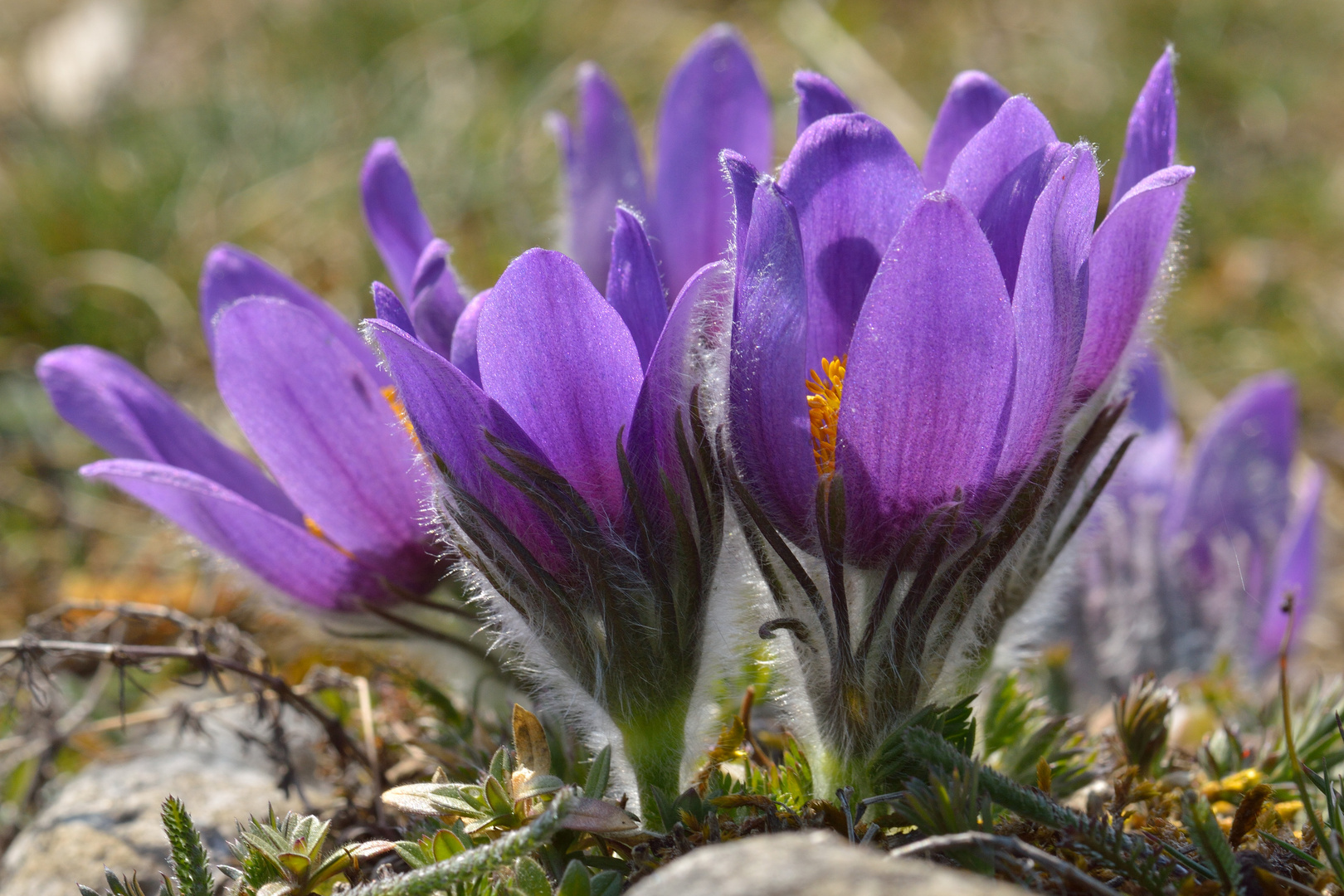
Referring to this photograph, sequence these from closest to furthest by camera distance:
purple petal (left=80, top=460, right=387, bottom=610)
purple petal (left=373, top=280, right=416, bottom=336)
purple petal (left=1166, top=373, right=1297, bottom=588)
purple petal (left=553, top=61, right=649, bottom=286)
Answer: purple petal (left=373, top=280, right=416, bottom=336) < purple petal (left=80, top=460, right=387, bottom=610) < purple petal (left=553, top=61, right=649, bottom=286) < purple petal (left=1166, top=373, right=1297, bottom=588)

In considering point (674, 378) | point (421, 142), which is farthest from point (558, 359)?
point (421, 142)

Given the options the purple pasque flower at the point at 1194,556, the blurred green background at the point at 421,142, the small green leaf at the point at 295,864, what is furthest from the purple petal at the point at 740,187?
the blurred green background at the point at 421,142

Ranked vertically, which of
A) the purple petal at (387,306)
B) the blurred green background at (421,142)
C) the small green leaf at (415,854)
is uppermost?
the blurred green background at (421,142)

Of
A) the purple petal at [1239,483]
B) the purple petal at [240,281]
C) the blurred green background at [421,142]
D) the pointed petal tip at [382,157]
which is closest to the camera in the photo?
the pointed petal tip at [382,157]

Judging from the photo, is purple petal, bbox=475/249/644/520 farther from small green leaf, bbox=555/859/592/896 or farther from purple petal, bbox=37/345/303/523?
purple petal, bbox=37/345/303/523

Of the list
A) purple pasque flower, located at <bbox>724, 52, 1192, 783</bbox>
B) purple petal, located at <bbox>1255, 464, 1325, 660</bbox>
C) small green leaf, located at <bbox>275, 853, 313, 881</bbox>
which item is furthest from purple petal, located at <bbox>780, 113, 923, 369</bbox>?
purple petal, located at <bbox>1255, 464, 1325, 660</bbox>

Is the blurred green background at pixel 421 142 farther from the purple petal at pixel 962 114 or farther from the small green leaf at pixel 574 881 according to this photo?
the small green leaf at pixel 574 881
